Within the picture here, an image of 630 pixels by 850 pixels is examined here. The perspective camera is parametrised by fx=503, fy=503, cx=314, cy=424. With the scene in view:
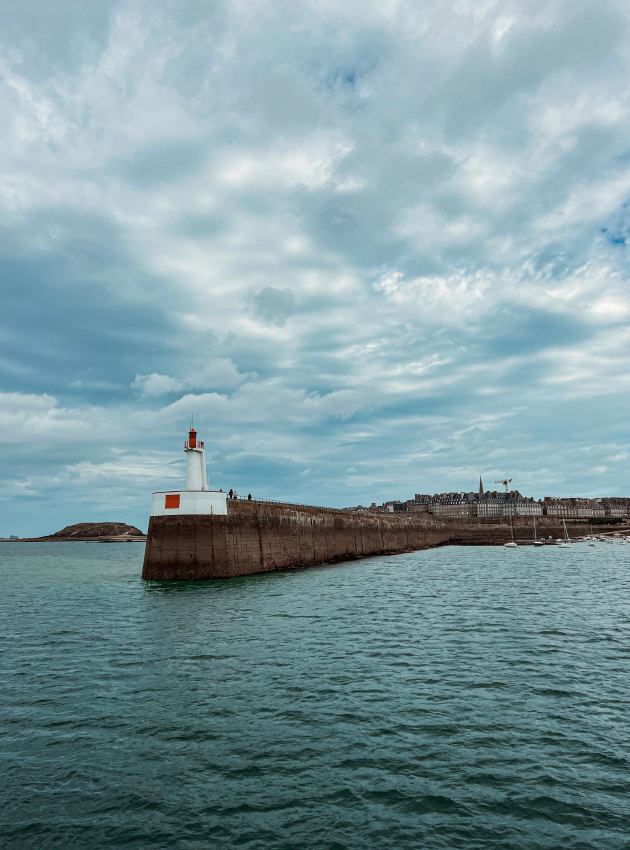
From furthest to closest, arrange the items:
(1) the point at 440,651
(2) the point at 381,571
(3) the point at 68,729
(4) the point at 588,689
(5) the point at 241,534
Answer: (2) the point at 381,571
(5) the point at 241,534
(1) the point at 440,651
(4) the point at 588,689
(3) the point at 68,729

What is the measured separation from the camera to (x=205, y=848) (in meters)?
7.07

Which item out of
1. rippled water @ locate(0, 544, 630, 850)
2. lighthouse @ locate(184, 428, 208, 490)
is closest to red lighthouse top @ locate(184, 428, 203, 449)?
lighthouse @ locate(184, 428, 208, 490)

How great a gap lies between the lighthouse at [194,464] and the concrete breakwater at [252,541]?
4.03 metres

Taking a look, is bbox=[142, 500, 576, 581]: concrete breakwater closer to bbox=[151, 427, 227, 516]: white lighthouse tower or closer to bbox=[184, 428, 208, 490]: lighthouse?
bbox=[151, 427, 227, 516]: white lighthouse tower

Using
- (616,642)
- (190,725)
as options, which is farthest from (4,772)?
(616,642)

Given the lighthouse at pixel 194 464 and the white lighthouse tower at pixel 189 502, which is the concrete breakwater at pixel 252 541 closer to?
the white lighthouse tower at pixel 189 502

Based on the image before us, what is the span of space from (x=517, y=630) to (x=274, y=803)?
15564 millimetres

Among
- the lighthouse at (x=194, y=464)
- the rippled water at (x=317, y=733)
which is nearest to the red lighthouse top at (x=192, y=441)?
the lighthouse at (x=194, y=464)

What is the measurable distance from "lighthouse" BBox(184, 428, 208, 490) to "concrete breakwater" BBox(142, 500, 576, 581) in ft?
13.2

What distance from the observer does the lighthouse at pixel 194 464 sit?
137 feet

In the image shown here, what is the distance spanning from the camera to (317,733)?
10711 millimetres

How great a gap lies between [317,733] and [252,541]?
105ft

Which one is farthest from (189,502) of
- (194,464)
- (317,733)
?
(317,733)

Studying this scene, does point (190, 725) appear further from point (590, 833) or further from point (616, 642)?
point (616, 642)
